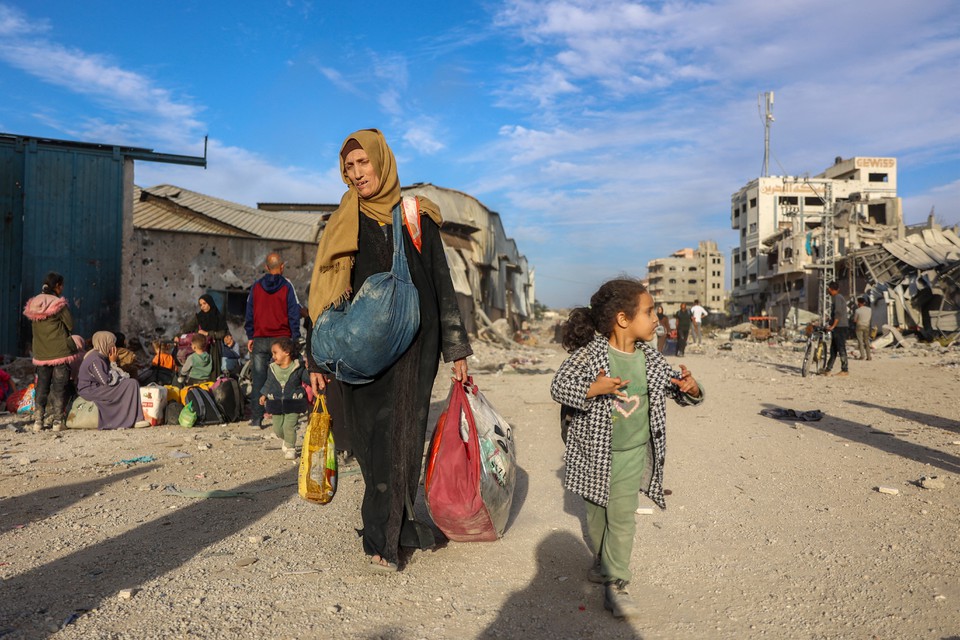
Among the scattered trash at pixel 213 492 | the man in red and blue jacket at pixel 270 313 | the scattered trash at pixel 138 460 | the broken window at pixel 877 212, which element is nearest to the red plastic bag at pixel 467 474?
the scattered trash at pixel 213 492

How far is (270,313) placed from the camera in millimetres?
6543

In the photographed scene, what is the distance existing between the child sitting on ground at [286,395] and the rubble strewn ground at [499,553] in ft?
0.77

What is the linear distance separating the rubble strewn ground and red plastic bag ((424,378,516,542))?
0.59 ft

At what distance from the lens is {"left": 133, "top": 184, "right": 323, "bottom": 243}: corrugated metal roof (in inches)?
665

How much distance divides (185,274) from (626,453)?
13.8 metres

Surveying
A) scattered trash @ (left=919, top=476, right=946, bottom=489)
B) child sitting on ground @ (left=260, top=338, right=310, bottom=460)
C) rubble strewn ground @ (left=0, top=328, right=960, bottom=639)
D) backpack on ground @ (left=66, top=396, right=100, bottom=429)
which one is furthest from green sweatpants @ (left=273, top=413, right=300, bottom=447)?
scattered trash @ (left=919, top=476, right=946, bottom=489)

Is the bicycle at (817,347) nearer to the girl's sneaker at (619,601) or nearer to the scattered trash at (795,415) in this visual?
the scattered trash at (795,415)

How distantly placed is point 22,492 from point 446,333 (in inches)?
128

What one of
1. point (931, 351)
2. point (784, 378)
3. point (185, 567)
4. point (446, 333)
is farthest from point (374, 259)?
point (931, 351)

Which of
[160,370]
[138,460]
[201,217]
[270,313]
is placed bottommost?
[138,460]

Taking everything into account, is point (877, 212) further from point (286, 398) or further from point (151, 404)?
point (286, 398)

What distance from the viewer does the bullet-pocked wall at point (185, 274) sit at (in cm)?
1398

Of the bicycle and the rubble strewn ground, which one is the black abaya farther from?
the bicycle

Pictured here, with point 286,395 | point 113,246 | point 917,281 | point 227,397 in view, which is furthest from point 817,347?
point 917,281
